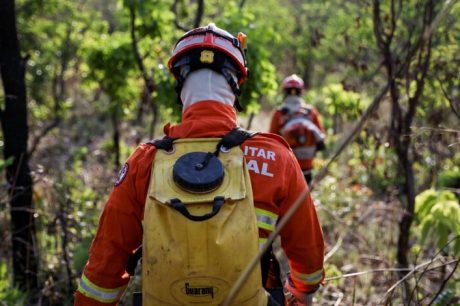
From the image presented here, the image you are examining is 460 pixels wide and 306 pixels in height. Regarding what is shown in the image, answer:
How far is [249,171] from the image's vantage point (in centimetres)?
201

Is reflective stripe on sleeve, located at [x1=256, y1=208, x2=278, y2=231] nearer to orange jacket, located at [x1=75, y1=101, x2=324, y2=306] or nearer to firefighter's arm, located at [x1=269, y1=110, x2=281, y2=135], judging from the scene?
orange jacket, located at [x1=75, y1=101, x2=324, y2=306]

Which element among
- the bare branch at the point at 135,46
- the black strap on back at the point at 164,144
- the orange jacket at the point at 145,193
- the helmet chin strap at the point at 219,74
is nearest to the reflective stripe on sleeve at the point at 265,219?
the orange jacket at the point at 145,193

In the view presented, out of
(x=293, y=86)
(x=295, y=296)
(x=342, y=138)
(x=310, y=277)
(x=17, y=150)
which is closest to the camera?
(x=342, y=138)

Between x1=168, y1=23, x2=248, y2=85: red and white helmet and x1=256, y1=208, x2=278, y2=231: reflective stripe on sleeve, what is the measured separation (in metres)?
0.62

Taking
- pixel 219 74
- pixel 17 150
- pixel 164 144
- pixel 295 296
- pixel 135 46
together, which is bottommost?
pixel 295 296

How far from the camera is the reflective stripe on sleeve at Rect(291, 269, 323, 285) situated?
7.31 feet

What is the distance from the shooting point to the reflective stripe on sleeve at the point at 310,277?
223 cm

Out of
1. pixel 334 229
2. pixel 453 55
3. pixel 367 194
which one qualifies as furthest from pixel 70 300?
pixel 367 194

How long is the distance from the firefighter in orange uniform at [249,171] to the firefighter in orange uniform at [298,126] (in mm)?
4702

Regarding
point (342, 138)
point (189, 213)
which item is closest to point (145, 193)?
point (189, 213)

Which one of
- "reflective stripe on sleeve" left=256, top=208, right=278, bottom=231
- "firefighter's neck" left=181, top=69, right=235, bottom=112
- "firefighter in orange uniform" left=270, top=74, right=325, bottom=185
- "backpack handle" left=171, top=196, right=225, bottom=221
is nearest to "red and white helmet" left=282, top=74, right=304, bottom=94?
"firefighter in orange uniform" left=270, top=74, right=325, bottom=185

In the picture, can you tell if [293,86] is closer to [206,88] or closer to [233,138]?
[206,88]

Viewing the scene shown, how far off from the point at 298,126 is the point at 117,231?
511cm

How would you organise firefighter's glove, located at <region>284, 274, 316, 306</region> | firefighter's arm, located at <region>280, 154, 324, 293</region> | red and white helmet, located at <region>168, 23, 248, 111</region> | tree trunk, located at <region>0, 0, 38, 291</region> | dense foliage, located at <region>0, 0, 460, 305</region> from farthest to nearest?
tree trunk, located at <region>0, 0, 38, 291</region> < dense foliage, located at <region>0, 0, 460, 305</region> < firefighter's glove, located at <region>284, 274, 316, 306</region> < red and white helmet, located at <region>168, 23, 248, 111</region> < firefighter's arm, located at <region>280, 154, 324, 293</region>
